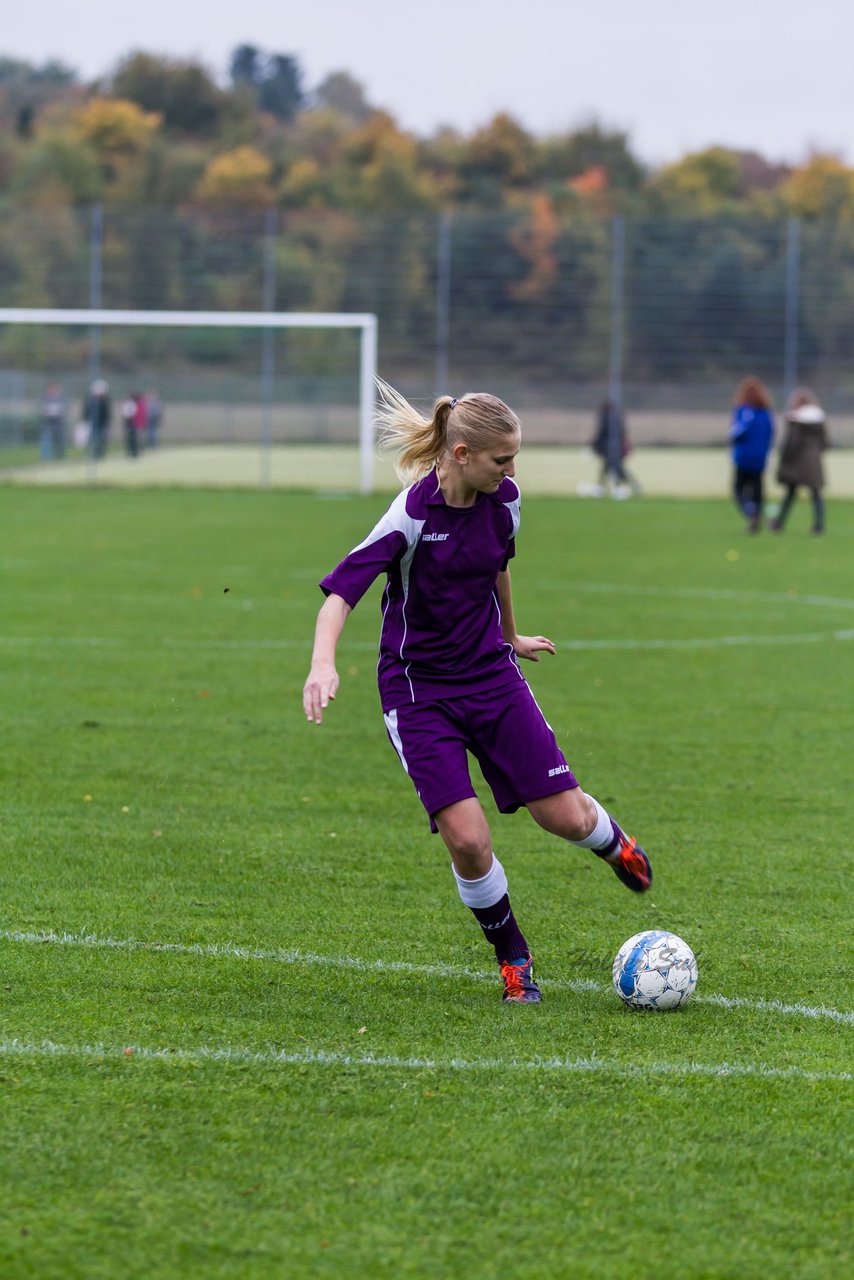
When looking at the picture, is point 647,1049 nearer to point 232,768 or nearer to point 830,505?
point 232,768

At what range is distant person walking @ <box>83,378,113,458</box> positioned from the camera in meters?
32.5

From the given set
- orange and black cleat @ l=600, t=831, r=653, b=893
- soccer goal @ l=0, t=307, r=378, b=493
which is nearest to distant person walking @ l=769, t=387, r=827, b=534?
soccer goal @ l=0, t=307, r=378, b=493

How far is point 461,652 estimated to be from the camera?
477 cm

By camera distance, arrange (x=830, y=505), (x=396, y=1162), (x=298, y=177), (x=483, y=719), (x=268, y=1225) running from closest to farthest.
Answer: (x=268, y=1225) < (x=396, y=1162) < (x=483, y=719) < (x=830, y=505) < (x=298, y=177)

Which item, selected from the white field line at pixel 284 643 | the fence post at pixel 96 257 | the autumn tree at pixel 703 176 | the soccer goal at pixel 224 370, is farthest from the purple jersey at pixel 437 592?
the autumn tree at pixel 703 176

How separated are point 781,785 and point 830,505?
79.7ft

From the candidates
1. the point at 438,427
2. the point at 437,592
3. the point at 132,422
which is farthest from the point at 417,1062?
the point at 132,422

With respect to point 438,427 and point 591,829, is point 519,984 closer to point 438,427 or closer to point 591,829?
point 591,829

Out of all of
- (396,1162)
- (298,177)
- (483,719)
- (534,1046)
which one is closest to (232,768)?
(483,719)

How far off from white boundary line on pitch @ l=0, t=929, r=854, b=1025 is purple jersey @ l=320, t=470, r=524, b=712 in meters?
0.79

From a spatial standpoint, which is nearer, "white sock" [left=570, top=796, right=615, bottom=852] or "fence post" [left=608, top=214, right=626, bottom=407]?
"white sock" [left=570, top=796, right=615, bottom=852]

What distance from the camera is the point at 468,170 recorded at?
7144 centimetres

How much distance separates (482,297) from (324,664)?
3241cm

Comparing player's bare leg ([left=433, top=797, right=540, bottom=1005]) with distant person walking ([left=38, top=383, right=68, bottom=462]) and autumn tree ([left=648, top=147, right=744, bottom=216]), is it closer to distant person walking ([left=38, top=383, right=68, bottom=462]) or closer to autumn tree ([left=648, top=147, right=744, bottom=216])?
distant person walking ([left=38, top=383, right=68, bottom=462])
